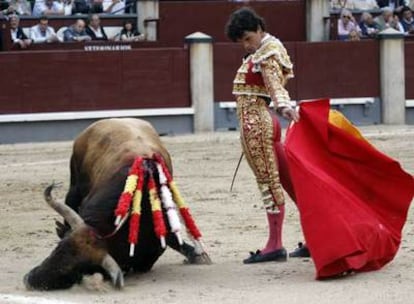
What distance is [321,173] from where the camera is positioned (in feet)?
18.2

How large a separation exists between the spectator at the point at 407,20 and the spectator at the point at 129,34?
13.4 feet

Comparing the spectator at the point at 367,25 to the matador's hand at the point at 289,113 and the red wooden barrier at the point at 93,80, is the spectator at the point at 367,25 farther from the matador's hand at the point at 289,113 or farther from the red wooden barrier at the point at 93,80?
the matador's hand at the point at 289,113

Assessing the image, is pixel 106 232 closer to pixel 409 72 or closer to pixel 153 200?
pixel 153 200

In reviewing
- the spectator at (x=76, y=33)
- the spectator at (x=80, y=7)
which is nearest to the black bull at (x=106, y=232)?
the spectator at (x=76, y=33)

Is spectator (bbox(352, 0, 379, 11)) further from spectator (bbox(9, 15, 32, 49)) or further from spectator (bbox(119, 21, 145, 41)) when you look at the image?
spectator (bbox(9, 15, 32, 49))

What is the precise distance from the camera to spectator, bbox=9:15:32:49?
46.9 ft

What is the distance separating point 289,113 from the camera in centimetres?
A: 556

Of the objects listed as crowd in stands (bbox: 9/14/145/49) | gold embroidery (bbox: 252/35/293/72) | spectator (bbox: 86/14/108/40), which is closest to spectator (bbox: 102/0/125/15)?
crowd in stands (bbox: 9/14/145/49)

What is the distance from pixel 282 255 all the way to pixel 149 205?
86 cm

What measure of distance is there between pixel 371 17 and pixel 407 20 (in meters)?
0.63

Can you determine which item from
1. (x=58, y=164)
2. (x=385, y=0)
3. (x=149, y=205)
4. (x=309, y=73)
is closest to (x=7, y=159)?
(x=58, y=164)

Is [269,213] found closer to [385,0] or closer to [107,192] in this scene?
[107,192]

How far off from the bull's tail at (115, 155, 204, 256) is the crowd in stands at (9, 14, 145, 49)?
359 inches

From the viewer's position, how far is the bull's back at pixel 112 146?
224 inches
